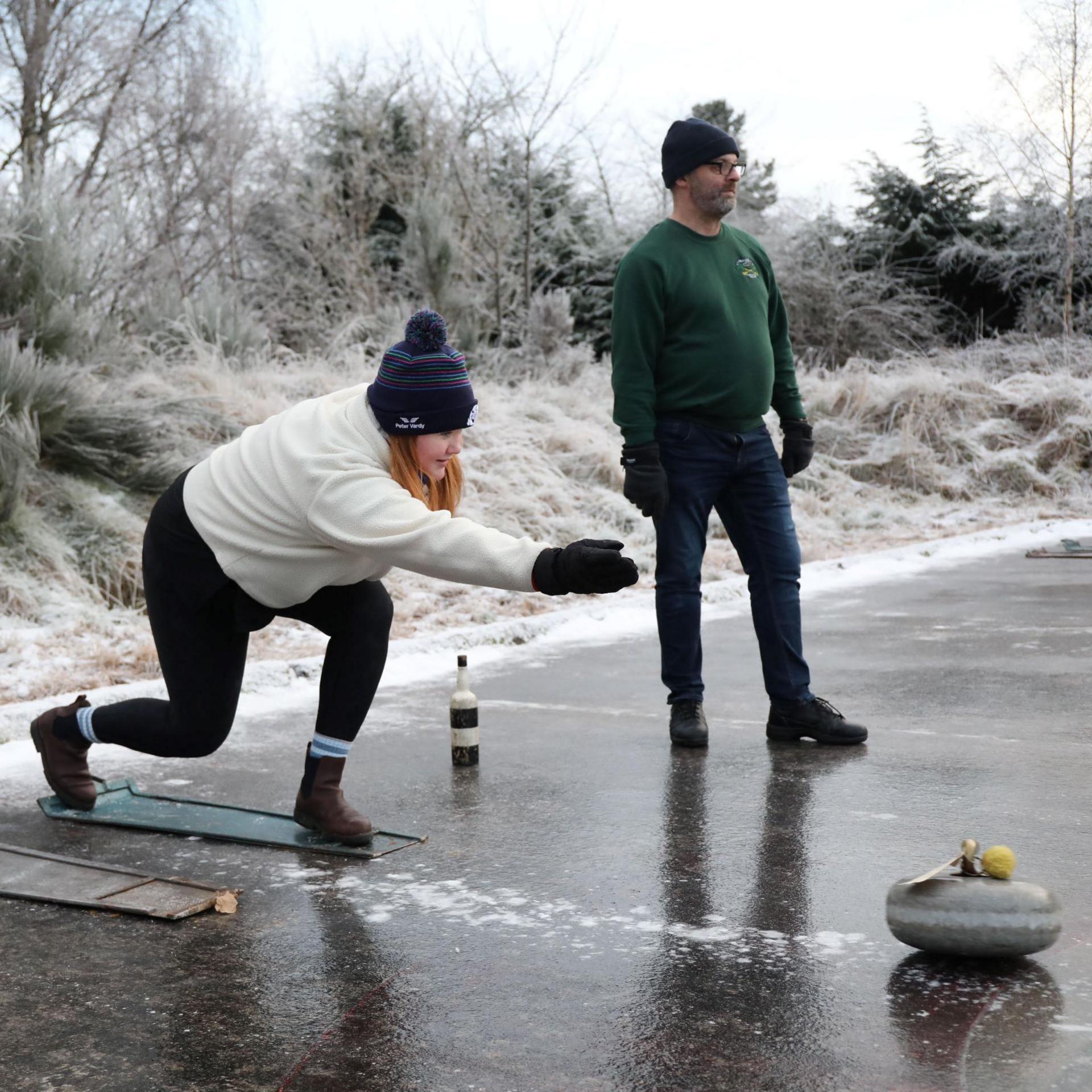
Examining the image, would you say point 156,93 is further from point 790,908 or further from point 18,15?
point 790,908

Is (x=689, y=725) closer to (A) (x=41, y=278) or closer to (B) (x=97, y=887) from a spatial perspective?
(B) (x=97, y=887)

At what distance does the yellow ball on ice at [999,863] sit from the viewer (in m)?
3.13

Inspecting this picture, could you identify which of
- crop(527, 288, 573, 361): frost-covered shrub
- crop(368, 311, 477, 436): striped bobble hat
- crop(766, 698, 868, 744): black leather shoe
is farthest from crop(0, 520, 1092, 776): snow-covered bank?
crop(527, 288, 573, 361): frost-covered shrub

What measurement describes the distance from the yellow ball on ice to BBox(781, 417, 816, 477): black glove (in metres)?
2.68

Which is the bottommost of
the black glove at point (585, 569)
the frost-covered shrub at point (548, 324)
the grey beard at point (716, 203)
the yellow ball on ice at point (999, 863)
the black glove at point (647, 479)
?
the yellow ball on ice at point (999, 863)

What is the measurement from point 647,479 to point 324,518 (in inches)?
71.9

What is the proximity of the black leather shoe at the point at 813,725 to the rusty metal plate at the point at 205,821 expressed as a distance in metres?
1.80

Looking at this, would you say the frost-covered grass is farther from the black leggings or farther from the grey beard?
the grey beard

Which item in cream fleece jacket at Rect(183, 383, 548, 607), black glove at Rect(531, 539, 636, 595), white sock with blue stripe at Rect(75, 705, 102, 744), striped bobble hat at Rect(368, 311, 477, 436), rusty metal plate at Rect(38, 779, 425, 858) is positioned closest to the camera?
black glove at Rect(531, 539, 636, 595)

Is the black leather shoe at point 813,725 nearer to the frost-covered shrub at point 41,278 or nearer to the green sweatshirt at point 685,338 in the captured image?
the green sweatshirt at point 685,338

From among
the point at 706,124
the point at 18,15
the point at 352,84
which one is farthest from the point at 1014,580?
the point at 352,84

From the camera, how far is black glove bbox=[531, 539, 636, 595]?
10.9ft

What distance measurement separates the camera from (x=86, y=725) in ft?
14.3

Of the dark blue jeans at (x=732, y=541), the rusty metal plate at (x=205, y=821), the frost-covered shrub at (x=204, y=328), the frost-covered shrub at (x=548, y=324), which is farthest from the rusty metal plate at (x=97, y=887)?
the frost-covered shrub at (x=548, y=324)
